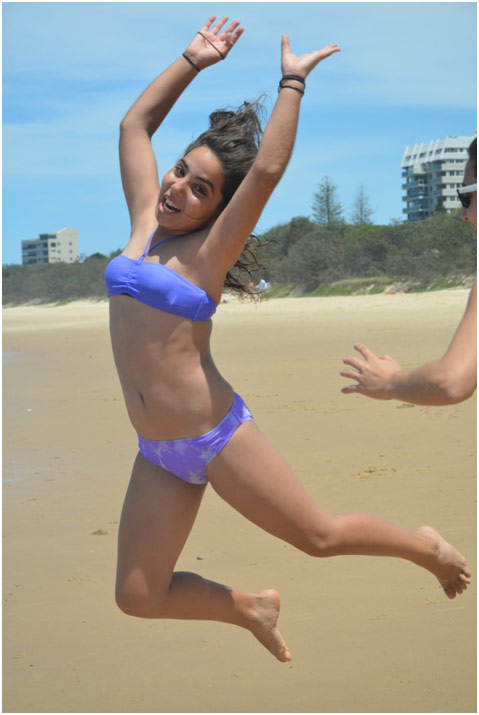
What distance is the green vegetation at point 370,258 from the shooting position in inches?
1159

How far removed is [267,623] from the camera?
12.1 feet

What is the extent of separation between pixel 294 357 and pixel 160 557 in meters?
11.0

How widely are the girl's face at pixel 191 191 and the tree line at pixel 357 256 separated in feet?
44.8

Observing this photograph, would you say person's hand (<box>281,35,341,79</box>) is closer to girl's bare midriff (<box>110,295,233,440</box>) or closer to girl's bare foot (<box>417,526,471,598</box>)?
girl's bare midriff (<box>110,295,233,440</box>)

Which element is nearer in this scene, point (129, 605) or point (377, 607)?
point (129, 605)

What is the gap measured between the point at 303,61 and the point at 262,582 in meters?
2.79

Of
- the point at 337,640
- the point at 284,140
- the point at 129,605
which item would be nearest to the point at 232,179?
the point at 284,140

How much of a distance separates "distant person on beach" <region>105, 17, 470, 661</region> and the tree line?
13.7 meters

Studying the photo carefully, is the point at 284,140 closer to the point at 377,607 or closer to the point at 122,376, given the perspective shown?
the point at 122,376

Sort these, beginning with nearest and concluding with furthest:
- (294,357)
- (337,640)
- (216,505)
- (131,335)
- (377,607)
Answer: (131,335)
(337,640)
(377,607)
(216,505)
(294,357)

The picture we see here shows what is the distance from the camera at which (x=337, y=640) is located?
4.11 metres

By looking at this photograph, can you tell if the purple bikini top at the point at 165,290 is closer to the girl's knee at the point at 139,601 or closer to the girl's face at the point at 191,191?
the girl's face at the point at 191,191

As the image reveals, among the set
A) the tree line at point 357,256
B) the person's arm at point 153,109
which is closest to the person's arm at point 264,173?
the person's arm at point 153,109

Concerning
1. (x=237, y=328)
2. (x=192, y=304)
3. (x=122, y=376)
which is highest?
(x=192, y=304)
